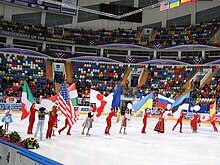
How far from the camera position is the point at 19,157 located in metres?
7.26

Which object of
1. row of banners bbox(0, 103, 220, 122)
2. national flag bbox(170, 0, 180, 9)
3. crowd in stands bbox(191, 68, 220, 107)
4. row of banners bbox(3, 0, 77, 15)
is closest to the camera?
national flag bbox(170, 0, 180, 9)

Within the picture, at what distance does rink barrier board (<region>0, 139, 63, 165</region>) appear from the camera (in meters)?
6.52

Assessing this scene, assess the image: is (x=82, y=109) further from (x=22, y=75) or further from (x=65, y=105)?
(x=65, y=105)

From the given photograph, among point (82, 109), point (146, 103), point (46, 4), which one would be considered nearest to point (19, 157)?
point (146, 103)

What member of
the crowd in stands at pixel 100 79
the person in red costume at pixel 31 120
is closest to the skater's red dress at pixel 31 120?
the person in red costume at pixel 31 120

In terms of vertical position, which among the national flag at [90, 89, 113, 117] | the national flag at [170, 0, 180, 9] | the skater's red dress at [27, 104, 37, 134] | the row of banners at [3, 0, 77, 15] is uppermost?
the row of banners at [3, 0, 77, 15]

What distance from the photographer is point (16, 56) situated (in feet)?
149

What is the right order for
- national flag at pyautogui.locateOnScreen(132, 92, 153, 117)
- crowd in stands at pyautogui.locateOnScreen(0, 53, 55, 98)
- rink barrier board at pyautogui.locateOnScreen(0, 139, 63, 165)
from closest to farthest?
1. rink barrier board at pyautogui.locateOnScreen(0, 139, 63, 165)
2. national flag at pyautogui.locateOnScreen(132, 92, 153, 117)
3. crowd in stands at pyautogui.locateOnScreen(0, 53, 55, 98)

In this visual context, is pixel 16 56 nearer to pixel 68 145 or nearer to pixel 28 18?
pixel 28 18

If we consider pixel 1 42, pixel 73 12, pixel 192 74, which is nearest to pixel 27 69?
pixel 1 42

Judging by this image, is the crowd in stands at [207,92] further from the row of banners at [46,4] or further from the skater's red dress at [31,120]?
the skater's red dress at [31,120]

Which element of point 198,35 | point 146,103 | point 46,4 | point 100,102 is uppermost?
point 46,4

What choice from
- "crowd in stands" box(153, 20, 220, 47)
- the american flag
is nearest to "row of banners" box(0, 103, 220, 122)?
"crowd in stands" box(153, 20, 220, 47)

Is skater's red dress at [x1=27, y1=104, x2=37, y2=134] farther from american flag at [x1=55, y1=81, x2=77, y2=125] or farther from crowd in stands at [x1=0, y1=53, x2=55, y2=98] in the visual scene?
crowd in stands at [x1=0, y1=53, x2=55, y2=98]
